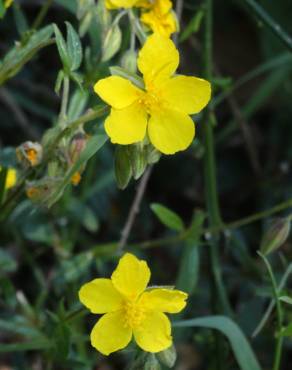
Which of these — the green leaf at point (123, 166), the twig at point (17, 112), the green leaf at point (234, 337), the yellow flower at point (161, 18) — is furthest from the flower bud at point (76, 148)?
the twig at point (17, 112)

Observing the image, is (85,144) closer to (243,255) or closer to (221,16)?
(243,255)

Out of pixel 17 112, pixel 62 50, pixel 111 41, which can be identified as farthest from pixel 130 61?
pixel 17 112

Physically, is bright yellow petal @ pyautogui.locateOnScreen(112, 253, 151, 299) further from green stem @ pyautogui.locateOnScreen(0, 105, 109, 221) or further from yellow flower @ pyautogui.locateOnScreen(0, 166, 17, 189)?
yellow flower @ pyautogui.locateOnScreen(0, 166, 17, 189)

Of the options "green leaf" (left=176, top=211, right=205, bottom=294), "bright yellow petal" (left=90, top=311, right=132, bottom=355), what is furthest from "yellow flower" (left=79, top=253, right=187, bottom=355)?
"green leaf" (left=176, top=211, right=205, bottom=294)

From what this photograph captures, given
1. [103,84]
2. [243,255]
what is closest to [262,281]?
[243,255]

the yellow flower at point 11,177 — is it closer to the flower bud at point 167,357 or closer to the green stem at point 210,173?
the green stem at point 210,173
